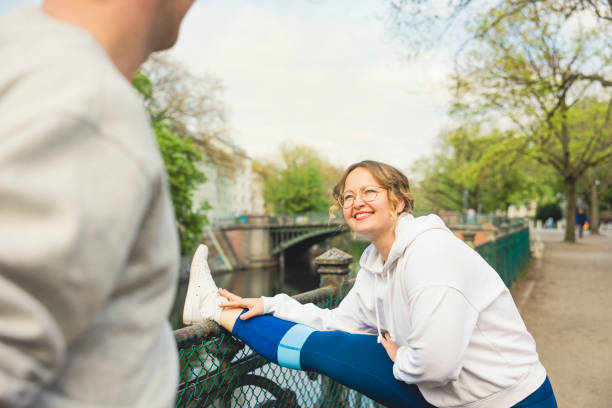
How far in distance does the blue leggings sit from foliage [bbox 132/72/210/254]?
58.6ft

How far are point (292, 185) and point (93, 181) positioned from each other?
43256mm

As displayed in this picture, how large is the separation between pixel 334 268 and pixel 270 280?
82.7 ft

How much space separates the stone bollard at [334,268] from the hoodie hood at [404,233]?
150 cm

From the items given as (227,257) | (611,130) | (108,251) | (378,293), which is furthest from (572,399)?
(227,257)

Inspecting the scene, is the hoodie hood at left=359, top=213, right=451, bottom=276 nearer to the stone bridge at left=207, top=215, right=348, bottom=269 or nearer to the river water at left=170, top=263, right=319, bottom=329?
the river water at left=170, top=263, right=319, bottom=329

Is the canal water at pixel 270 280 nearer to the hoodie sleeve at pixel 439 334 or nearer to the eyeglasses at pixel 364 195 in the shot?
the eyeglasses at pixel 364 195

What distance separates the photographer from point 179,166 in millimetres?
20656

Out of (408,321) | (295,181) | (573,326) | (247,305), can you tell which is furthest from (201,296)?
(295,181)

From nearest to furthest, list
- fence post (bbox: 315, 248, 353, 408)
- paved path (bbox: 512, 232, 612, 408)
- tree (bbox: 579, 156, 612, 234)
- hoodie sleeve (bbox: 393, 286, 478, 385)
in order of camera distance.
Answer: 1. hoodie sleeve (bbox: 393, 286, 478, 385)
2. fence post (bbox: 315, 248, 353, 408)
3. paved path (bbox: 512, 232, 612, 408)
4. tree (bbox: 579, 156, 612, 234)

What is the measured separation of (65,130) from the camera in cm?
49

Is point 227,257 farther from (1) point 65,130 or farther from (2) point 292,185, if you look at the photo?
(1) point 65,130

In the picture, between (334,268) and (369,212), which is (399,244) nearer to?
(369,212)

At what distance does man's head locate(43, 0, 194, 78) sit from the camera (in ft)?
2.01

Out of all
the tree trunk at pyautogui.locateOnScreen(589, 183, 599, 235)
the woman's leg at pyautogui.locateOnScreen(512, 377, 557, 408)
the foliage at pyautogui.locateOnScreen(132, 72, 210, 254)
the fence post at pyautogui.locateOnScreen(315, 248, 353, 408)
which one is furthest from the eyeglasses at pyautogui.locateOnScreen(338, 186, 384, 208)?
the tree trunk at pyautogui.locateOnScreen(589, 183, 599, 235)
